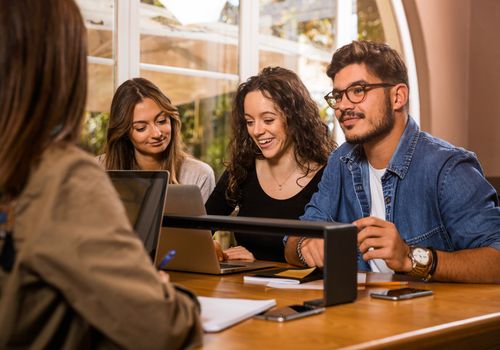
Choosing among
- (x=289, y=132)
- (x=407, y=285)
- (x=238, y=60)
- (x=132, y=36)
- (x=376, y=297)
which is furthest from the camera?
(x=238, y=60)

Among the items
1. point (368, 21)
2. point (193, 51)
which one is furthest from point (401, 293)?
point (368, 21)

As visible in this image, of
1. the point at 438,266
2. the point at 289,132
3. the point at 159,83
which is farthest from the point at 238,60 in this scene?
the point at 438,266

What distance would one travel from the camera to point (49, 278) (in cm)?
104

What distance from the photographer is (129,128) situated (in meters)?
3.48

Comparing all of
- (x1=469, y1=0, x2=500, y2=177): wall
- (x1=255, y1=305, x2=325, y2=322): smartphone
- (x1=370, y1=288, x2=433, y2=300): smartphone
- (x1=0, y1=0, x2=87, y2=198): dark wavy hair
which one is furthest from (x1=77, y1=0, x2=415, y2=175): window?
(x1=0, y1=0, x2=87, y2=198): dark wavy hair

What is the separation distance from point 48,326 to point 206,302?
629 mm

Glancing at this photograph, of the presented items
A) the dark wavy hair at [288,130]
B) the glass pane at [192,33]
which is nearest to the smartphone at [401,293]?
the dark wavy hair at [288,130]

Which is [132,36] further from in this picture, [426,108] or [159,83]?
[426,108]

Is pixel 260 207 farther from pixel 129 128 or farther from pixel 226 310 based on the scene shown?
pixel 226 310

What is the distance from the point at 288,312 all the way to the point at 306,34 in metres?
5.10

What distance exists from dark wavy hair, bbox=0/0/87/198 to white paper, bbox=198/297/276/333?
1.71 ft

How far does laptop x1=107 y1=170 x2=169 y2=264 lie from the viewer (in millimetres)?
1962

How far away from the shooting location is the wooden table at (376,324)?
136 centimetres

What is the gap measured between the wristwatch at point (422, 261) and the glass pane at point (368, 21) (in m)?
4.66
